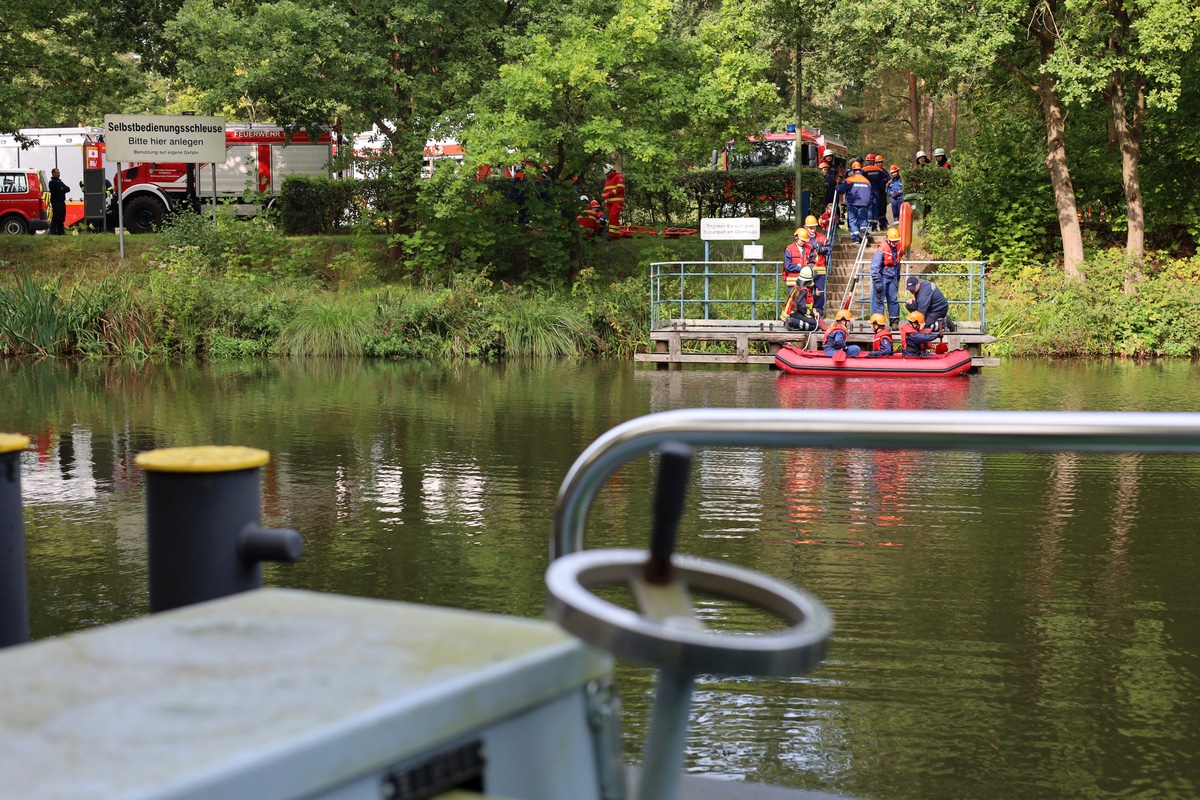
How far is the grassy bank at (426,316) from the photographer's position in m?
26.1

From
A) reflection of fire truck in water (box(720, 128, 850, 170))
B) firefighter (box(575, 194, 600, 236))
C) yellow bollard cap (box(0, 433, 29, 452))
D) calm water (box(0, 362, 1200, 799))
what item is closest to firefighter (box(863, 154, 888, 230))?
reflection of fire truck in water (box(720, 128, 850, 170))

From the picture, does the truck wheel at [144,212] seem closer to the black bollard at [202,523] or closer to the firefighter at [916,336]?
the firefighter at [916,336]

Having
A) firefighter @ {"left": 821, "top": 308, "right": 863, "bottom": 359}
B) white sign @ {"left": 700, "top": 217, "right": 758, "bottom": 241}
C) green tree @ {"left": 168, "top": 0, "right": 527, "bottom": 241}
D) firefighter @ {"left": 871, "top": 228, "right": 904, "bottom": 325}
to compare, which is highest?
green tree @ {"left": 168, "top": 0, "right": 527, "bottom": 241}

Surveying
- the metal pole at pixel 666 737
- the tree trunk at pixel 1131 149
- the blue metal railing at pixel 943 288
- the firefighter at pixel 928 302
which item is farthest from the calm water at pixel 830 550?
the tree trunk at pixel 1131 149

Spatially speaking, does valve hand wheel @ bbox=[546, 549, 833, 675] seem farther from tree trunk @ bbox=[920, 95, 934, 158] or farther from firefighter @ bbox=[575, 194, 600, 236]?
tree trunk @ bbox=[920, 95, 934, 158]

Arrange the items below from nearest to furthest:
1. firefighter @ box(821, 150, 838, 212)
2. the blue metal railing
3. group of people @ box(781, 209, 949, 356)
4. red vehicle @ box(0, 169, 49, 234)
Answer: group of people @ box(781, 209, 949, 356)
the blue metal railing
firefighter @ box(821, 150, 838, 212)
red vehicle @ box(0, 169, 49, 234)

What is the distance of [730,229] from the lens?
85.6 ft

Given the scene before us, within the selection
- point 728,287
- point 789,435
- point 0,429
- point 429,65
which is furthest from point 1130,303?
point 789,435

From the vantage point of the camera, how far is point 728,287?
92.5 ft

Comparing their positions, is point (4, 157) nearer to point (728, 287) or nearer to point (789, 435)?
point (728, 287)

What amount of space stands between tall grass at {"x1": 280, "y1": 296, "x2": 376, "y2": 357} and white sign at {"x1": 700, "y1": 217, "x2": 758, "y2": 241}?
659 centimetres

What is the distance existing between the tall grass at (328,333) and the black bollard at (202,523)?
23.3 m

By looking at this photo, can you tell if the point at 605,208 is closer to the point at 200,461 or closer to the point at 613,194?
the point at 613,194

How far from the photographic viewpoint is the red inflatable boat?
20.8 metres
